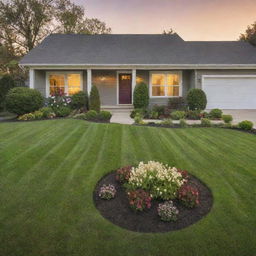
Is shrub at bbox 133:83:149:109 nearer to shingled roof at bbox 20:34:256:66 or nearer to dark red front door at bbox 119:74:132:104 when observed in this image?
shingled roof at bbox 20:34:256:66

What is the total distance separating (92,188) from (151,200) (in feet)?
3.43

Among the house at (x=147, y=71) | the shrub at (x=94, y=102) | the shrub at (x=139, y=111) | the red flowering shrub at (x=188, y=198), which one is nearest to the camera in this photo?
the red flowering shrub at (x=188, y=198)

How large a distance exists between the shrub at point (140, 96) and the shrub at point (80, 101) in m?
2.83

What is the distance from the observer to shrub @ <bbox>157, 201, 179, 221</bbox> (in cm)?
313

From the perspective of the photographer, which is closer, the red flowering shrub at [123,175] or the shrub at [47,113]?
the red flowering shrub at [123,175]

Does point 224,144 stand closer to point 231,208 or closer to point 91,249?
point 231,208

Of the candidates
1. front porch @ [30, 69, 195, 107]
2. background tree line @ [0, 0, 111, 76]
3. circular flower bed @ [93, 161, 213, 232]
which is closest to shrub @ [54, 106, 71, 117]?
front porch @ [30, 69, 195, 107]

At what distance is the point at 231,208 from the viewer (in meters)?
3.37

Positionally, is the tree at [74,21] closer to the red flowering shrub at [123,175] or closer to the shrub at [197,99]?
the shrub at [197,99]

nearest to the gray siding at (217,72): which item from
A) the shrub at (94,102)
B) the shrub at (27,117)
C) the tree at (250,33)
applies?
the shrub at (94,102)

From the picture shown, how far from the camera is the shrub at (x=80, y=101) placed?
41.6 feet

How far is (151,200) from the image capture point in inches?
140

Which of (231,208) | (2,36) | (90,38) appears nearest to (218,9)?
(90,38)

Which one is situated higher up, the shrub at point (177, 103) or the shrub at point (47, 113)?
the shrub at point (177, 103)
